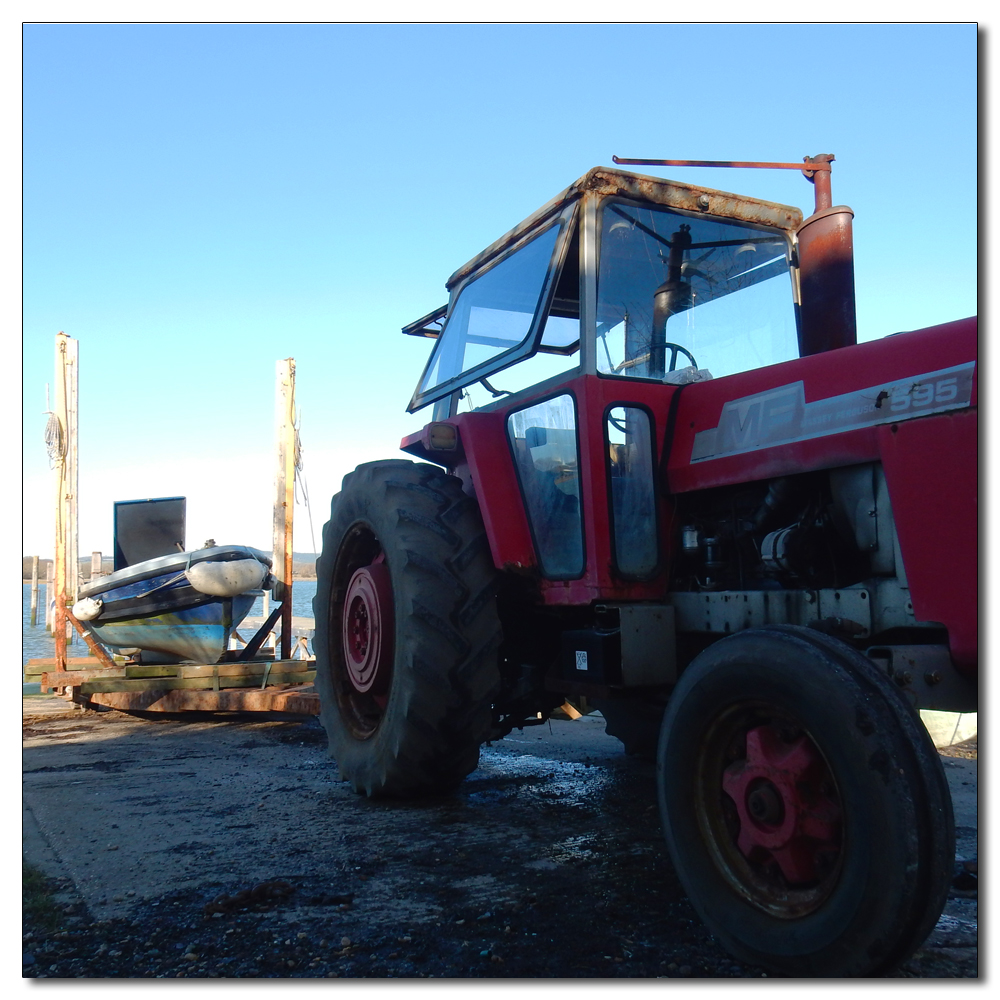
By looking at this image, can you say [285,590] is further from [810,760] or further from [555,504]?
[810,760]

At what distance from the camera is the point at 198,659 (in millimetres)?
8281

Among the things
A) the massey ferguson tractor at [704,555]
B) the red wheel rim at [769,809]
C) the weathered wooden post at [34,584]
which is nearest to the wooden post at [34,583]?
the weathered wooden post at [34,584]

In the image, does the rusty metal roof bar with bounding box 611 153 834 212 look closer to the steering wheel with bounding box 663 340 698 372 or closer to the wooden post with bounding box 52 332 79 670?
the steering wheel with bounding box 663 340 698 372

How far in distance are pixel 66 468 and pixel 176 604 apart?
1955 millimetres

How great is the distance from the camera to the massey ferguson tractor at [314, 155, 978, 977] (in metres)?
1.95

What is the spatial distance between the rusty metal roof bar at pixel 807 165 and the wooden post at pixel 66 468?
7.18 m

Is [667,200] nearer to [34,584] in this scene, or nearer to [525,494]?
[525,494]

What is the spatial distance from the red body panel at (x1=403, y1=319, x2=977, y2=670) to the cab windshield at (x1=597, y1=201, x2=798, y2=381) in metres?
0.23

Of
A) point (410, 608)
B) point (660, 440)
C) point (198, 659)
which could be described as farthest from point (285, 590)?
point (660, 440)

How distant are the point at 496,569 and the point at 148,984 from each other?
189 cm

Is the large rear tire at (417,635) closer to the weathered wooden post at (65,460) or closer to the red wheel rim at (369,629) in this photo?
the red wheel rim at (369,629)

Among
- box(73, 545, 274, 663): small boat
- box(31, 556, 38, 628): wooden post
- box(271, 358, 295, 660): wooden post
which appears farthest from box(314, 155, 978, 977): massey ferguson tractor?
box(73, 545, 274, 663): small boat

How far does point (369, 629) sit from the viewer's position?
3.88 meters

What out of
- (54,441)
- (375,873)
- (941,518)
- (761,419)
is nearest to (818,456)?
(761,419)
